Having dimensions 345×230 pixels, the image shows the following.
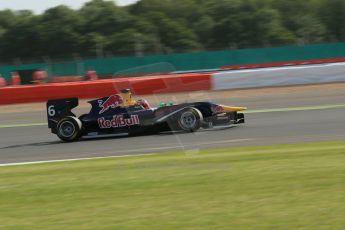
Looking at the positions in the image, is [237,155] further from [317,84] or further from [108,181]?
[317,84]

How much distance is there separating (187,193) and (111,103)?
23.0ft

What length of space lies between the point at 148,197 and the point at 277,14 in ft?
236

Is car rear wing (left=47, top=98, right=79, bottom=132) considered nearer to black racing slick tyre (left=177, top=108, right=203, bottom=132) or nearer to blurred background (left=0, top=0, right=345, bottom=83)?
black racing slick tyre (left=177, top=108, right=203, bottom=132)

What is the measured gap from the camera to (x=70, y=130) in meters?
13.3

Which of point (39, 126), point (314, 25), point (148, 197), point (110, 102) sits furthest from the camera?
point (314, 25)

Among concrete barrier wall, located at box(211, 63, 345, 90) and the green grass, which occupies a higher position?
concrete barrier wall, located at box(211, 63, 345, 90)

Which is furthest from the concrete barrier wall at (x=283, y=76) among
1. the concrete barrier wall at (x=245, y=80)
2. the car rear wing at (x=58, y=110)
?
the car rear wing at (x=58, y=110)

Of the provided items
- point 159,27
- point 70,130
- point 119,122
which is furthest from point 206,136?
point 159,27

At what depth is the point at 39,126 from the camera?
1662cm

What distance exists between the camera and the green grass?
5141mm

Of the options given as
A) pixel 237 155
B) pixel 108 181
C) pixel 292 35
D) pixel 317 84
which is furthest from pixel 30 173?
pixel 292 35

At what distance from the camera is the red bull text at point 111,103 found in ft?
42.4

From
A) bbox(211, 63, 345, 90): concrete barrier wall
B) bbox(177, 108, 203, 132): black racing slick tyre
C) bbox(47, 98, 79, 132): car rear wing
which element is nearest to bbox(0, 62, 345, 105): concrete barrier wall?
bbox(211, 63, 345, 90): concrete barrier wall

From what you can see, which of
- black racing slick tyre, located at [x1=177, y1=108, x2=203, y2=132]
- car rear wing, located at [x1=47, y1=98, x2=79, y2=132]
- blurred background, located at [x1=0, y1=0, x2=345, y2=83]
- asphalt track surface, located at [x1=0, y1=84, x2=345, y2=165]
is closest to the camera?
asphalt track surface, located at [x1=0, y1=84, x2=345, y2=165]
